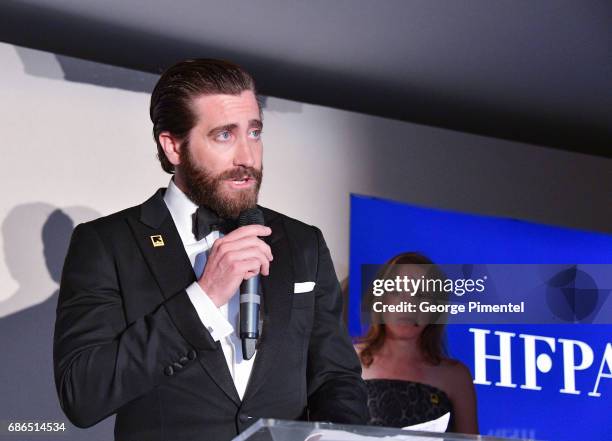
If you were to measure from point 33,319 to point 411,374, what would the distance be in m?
1.82

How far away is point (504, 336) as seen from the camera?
4.85 metres

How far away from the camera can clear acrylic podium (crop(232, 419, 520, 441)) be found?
123 cm

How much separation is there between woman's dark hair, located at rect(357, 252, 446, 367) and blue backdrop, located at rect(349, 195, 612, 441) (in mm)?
40

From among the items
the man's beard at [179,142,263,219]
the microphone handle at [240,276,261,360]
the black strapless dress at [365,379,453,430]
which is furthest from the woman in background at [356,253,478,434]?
the microphone handle at [240,276,261,360]

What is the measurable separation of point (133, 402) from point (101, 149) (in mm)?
2580

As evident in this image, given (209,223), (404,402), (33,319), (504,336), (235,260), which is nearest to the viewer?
(235,260)

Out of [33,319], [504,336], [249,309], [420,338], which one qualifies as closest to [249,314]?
[249,309]

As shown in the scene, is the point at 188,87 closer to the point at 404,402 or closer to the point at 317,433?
the point at 317,433

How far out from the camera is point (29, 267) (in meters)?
4.01

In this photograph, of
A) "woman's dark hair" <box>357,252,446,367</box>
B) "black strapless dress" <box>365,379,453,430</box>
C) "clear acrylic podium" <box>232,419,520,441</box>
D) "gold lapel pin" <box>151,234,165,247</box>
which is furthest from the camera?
"woman's dark hair" <box>357,252,446,367</box>

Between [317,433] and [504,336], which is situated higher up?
[504,336]

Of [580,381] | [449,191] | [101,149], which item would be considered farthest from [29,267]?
[580,381]

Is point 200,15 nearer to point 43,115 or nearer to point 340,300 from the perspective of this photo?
point 43,115

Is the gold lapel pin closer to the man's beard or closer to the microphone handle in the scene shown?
the man's beard
